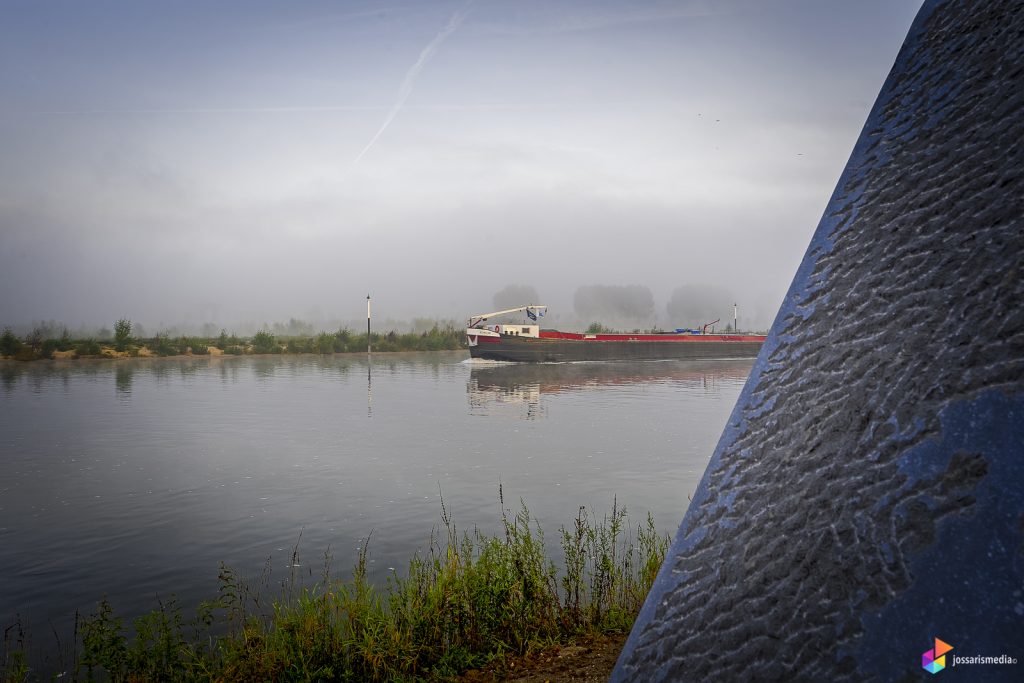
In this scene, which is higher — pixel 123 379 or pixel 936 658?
pixel 936 658

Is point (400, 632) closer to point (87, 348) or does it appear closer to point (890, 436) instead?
point (890, 436)

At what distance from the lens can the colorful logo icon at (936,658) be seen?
0.60 m

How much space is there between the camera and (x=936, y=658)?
601 mm

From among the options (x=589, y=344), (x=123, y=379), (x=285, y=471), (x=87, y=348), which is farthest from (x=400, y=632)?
(x=87, y=348)

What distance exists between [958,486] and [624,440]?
19.2m

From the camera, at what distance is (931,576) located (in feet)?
1.98

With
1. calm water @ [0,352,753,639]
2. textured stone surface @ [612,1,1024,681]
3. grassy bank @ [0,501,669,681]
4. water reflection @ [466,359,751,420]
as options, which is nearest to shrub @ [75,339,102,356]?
calm water @ [0,352,753,639]

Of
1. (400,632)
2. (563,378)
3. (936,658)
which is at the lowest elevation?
(563,378)

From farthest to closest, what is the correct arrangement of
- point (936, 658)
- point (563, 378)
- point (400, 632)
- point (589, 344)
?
point (589, 344) < point (563, 378) < point (400, 632) < point (936, 658)

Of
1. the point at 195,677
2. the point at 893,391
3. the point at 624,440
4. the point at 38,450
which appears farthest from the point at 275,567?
the point at 38,450

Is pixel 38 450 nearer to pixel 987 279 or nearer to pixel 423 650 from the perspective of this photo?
pixel 423 650

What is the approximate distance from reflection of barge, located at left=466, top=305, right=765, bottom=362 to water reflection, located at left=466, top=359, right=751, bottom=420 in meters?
0.75

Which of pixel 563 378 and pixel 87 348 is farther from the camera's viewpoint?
pixel 87 348

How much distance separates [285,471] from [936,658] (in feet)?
52.0
